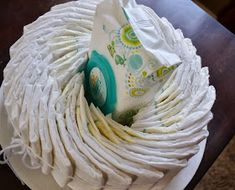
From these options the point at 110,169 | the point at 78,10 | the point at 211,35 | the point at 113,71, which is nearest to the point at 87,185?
the point at 110,169

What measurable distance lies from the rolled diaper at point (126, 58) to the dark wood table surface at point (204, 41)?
18 centimetres

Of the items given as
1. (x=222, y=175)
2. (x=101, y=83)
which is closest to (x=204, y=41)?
(x=101, y=83)

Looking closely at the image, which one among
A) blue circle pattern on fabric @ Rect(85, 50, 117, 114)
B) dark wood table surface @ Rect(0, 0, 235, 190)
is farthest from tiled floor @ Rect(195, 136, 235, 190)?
blue circle pattern on fabric @ Rect(85, 50, 117, 114)

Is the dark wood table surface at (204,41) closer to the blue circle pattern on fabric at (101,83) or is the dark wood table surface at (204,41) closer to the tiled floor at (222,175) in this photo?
the blue circle pattern on fabric at (101,83)

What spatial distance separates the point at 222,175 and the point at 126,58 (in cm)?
66

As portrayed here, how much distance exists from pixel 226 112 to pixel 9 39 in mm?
366

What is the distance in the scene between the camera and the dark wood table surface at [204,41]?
0.68m

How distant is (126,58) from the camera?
50 centimetres

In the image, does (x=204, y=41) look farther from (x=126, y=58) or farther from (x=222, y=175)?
(x=222, y=175)

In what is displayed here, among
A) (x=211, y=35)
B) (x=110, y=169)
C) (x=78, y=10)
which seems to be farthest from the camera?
(x=211, y=35)

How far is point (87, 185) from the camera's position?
1.79 feet

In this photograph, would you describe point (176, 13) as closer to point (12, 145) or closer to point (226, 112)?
point (226, 112)

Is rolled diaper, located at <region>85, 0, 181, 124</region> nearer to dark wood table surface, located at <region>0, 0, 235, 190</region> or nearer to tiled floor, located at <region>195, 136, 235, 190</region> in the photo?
dark wood table surface, located at <region>0, 0, 235, 190</region>

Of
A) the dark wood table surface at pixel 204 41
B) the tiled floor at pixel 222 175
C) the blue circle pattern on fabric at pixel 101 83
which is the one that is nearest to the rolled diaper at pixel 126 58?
the blue circle pattern on fabric at pixel 101 83
